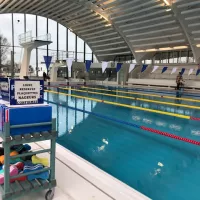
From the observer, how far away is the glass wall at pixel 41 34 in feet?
83.7

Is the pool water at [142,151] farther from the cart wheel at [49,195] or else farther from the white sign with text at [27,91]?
Result: the white sign with text at [27,91]

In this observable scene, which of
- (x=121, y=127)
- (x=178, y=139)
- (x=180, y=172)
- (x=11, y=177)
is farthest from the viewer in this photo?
(x=121, y=127)

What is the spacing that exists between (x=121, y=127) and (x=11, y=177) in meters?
4.09

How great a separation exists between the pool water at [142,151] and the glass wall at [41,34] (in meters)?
19.2

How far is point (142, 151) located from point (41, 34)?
2190cm

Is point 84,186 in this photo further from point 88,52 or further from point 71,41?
point 88,52

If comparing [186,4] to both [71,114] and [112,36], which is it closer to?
[112,36]

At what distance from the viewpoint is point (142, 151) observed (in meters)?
4.14

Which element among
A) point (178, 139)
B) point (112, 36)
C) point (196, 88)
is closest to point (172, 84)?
point (196, 88)

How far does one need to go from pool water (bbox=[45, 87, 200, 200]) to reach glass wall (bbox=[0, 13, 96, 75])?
19164 millimetres

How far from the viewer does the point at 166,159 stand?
3.76 m

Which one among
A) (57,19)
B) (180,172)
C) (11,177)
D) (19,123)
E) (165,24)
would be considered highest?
(57,19)

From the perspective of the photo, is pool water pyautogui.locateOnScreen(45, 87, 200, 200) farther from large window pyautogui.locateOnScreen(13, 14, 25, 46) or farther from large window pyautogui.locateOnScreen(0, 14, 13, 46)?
large window pyautogui.locateOnScreen(13, 14, 25, 46)

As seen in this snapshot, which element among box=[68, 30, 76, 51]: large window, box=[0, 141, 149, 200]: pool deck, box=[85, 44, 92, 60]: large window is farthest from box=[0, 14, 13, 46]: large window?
box=[0, 141, 149, 200]: pool deck
